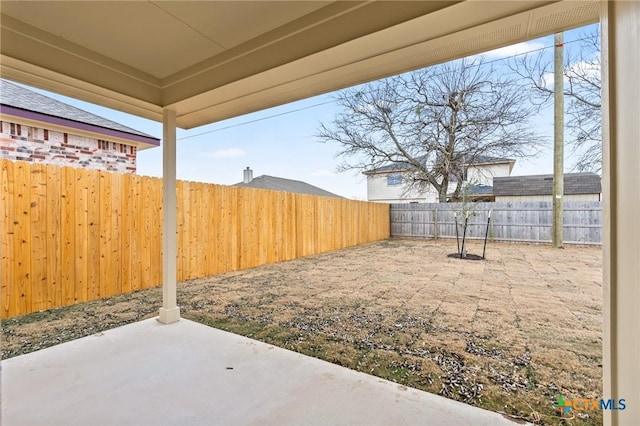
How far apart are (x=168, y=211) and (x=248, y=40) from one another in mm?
1709

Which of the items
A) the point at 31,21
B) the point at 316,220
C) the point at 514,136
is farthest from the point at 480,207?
the point at 31,21

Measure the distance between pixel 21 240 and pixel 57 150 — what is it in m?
2.64

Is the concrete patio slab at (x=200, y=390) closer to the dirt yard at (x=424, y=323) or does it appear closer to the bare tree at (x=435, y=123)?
the dirt yard at (x=424, y=323)

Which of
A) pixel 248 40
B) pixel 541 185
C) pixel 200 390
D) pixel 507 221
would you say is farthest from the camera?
pixel 541 185

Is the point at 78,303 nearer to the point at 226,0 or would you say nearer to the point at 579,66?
the point at 226,0

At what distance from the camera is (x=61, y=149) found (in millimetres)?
5043

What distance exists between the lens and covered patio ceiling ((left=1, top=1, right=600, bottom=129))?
1.49 meters

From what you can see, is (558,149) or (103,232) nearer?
(103,232)

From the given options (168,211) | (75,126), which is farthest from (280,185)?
Result: (168,211)

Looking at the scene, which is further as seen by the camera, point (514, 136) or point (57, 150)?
point (514, 136)

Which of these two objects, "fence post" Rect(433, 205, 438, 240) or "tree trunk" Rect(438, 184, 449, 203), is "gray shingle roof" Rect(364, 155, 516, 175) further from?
"fence post" Rect(433, 205, 438, 240)

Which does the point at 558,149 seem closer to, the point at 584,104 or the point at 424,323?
the point at 584,104

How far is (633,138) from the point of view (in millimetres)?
896

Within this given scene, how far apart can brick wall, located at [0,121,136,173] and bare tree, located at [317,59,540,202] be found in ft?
28.6
